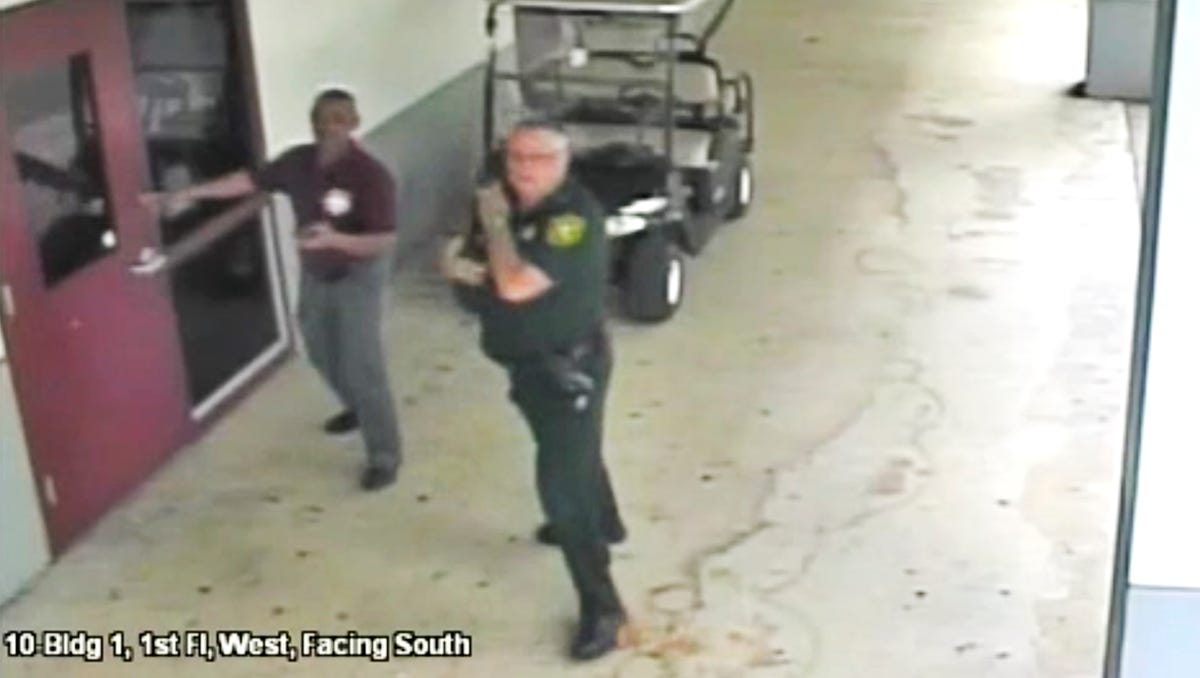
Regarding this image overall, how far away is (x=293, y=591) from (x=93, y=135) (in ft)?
5.10

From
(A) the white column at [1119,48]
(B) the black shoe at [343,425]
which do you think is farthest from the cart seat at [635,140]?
(A) the white column at [1119,48]

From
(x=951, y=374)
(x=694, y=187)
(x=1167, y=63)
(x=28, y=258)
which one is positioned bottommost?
(x=951, y=374)

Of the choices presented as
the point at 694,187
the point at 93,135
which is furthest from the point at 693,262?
the point at 93,135

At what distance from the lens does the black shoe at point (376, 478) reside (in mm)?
5762

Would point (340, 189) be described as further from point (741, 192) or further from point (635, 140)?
point (741, 192)

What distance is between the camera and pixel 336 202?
5312mm

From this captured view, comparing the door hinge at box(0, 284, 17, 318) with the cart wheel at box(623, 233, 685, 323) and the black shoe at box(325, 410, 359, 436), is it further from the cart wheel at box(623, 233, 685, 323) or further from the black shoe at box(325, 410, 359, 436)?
the cart wheel at box(623, 233, 685, 323)

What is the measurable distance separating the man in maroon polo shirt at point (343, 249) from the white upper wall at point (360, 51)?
106cm

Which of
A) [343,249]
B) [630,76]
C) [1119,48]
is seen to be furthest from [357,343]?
[1119,48]

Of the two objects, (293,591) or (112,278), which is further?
(112,278)

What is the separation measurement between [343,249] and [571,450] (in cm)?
123

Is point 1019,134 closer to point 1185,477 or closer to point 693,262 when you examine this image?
point 693,262

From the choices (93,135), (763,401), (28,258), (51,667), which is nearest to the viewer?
(51,667)

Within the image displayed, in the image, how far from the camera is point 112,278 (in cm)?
555
